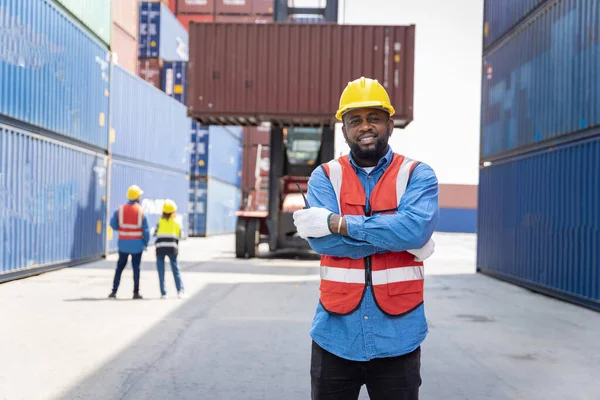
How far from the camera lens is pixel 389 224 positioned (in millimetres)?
2477

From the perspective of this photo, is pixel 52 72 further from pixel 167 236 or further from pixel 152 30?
pixel 152 30

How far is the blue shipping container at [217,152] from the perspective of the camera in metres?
32.3

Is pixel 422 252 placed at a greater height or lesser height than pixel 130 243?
greater

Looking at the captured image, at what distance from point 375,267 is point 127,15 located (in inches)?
1060

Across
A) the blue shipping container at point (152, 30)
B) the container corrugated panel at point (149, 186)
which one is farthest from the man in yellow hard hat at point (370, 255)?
the blue shipping container at point (152, 30)

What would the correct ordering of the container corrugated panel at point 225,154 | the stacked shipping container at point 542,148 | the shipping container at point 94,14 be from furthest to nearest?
1. the container corrugated panel at point 225,154
2. the shipping container at point 94,14
3. the stacked shipping container at point 542,148

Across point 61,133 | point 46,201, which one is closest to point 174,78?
point 61,133

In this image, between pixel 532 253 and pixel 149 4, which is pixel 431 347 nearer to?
pixel 532 253

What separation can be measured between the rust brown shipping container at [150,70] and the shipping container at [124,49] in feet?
4.11

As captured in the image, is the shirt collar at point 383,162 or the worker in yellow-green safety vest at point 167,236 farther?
the worker in yellow-green safety vest at point 167,236

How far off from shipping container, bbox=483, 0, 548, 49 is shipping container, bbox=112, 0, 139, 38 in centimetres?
1517

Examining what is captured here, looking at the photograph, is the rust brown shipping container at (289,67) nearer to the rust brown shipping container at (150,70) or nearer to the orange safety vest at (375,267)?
the rust brown shipping container at (150,70)

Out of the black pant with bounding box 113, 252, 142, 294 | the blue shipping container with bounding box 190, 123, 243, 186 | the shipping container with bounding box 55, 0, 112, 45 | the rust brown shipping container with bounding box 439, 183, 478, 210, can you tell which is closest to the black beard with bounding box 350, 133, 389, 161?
the black pant with bounding box 113, 252, 142, 294

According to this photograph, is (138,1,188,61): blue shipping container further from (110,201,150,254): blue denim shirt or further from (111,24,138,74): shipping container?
(110,201,150,254): blue denim shirt
